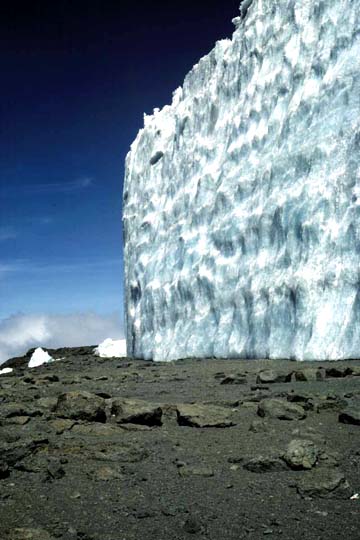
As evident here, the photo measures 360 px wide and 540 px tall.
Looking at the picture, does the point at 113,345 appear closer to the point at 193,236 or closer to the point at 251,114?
the point at 193,236

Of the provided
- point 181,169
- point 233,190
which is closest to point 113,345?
point 181,169

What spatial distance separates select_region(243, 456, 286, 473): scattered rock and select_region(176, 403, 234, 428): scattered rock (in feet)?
4.29

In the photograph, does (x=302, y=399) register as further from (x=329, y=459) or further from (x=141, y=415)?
(x=329, y=459)

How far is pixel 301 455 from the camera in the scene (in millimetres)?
3965

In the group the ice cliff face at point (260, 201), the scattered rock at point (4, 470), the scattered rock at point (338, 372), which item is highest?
the ice cliff face at point (260, 201)

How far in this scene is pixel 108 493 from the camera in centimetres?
361

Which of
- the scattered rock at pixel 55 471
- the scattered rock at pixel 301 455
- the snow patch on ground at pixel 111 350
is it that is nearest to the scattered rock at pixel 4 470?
the scattered rock at pixel 55 471

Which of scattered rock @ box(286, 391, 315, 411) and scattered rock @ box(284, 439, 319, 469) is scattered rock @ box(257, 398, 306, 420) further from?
scattered rock @ box(284, 439, 319, 469)

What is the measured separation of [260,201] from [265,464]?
967 cm

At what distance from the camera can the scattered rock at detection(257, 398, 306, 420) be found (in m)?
5.38

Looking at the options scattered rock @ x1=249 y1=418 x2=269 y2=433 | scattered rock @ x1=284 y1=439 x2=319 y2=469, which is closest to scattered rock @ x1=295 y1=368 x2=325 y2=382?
scattered rock @ x1=249 y1=418 x2=269 y2=433

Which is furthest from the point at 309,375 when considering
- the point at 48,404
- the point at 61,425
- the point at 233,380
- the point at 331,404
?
the point at 61,425

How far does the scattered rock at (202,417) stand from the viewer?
536 centimetres

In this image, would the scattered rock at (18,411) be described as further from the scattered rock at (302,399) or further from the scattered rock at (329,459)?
the scattered rock at (329,459)
